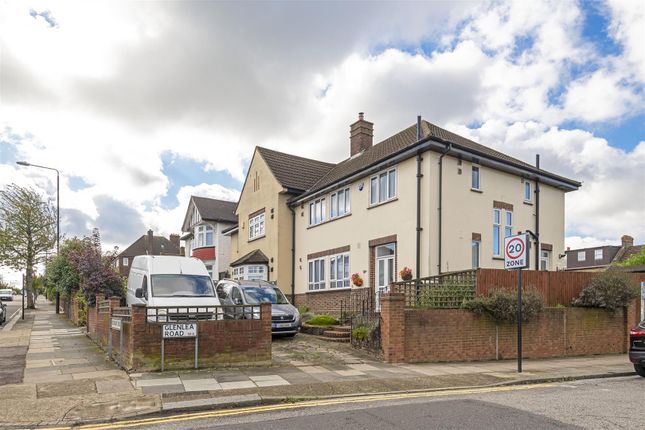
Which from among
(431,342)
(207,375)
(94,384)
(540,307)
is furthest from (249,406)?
(540,307)

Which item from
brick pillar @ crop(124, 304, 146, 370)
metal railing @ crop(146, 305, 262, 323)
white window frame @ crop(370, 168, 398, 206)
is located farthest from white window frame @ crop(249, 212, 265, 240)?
brick pillar @ crop(124, 304, 146, 370)

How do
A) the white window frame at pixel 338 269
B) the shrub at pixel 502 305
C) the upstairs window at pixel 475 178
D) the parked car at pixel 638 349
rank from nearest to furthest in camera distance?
the parked car at pixel 638 349
the shrub at pixel 502 305
the upstairs window at pixel 475 178
the white window frame at pixel 338 269

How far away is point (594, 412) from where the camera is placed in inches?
307

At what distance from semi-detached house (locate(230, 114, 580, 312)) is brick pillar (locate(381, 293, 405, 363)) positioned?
519 centimetres

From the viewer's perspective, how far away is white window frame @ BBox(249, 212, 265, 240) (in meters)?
29.5

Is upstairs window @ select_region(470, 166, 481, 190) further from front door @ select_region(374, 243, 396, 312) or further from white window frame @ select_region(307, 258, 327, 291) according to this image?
white window frame @ select_region(307, 258, 327, 291)

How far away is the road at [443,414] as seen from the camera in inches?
273

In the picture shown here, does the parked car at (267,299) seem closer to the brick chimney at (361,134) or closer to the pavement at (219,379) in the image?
the pavement at (219,379)

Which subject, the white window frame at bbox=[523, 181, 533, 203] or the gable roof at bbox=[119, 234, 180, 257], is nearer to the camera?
the white window frame at bbox=[523, 181, 533, 203]

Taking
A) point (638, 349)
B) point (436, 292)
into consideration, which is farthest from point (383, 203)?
point (638, 349)

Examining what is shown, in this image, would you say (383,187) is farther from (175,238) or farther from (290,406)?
(175,238)

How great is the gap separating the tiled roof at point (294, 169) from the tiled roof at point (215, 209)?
33.1ft

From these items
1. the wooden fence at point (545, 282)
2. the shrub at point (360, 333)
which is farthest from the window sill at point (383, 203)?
the shrub at point (360, 333)

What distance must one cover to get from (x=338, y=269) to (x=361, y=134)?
27.0 feet
